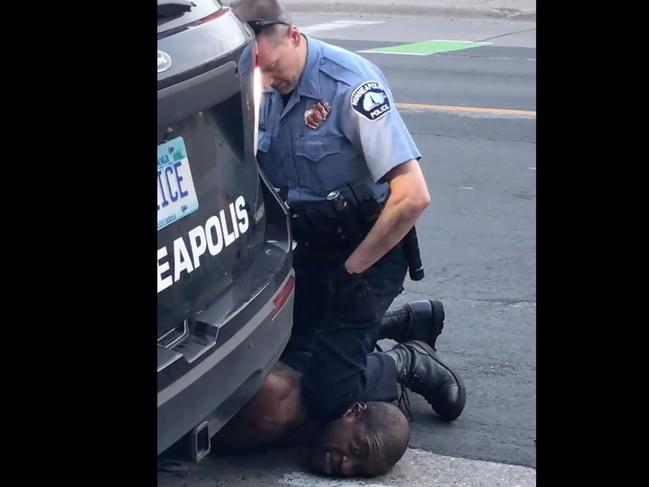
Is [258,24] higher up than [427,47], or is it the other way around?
[258,24]

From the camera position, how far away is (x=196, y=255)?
8.82ft

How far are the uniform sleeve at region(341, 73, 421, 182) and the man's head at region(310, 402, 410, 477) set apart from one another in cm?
71

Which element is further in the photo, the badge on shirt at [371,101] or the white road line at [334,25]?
the white road line at [334,25]

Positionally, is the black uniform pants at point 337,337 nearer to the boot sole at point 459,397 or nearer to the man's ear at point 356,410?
the man's ear at point 356,410

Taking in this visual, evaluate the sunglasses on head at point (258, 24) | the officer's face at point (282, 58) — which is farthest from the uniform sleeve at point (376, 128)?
the sunglasses on head at point (258, 24)

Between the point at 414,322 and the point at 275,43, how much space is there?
1252 mm

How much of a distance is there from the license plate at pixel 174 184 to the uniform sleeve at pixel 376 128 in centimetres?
85

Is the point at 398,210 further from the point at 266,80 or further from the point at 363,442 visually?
the point at 363,442

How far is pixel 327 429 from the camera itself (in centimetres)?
356

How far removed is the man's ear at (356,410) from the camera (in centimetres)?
355

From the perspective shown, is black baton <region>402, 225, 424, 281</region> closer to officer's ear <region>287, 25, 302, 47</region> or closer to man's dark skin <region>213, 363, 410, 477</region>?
man's dark skin <region>213, 363, 410, 477</region>

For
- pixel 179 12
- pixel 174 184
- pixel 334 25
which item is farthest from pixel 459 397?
pixel 334 25
